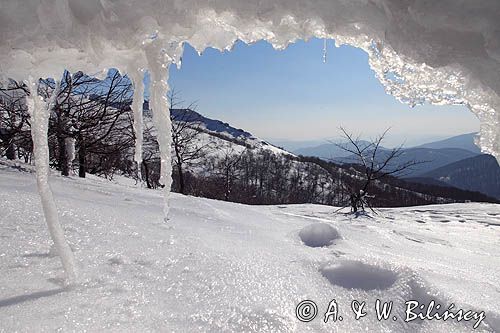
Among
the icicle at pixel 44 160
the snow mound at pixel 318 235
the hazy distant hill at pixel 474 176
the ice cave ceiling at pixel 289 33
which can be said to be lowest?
the snow mound at pixel 318 235

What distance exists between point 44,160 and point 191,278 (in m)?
1.11

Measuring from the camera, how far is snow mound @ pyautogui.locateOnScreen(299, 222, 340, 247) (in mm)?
3900

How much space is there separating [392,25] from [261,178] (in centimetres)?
8135

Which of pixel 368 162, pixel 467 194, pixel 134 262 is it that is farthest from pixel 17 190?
pixel 467 194

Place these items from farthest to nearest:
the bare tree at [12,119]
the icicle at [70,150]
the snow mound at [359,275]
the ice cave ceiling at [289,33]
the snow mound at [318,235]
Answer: the icicle at [70,150] < the bare tree at [12,119] < the snow mound at [318,235] < the snow mound at [359,275] < the ice cave ceiling at [289,33]

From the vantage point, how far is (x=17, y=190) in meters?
3.60

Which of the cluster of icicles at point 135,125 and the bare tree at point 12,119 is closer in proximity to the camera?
the cluster of icicles at point 135,125

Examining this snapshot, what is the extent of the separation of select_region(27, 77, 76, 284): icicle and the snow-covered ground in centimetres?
15

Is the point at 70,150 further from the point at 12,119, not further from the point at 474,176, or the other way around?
the point at 474,176

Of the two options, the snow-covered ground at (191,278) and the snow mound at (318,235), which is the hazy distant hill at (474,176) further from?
the snow-covered ground at (191,278)

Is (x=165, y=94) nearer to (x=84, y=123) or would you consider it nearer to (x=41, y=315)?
(x=41, y=315)

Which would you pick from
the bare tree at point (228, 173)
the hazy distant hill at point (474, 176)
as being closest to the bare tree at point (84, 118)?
the bare tree at point (228, 173)

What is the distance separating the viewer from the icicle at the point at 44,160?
1783 mm

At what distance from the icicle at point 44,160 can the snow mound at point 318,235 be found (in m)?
2.48
